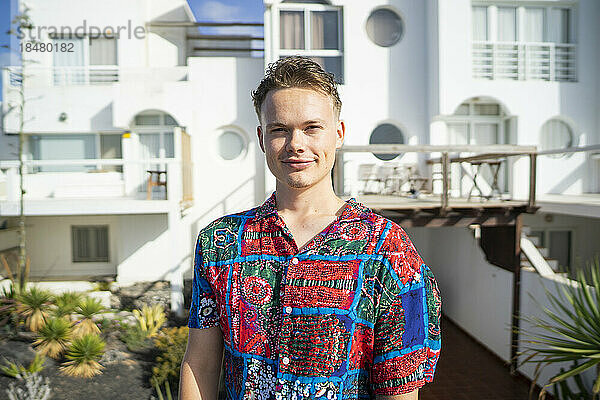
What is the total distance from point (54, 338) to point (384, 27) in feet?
35.2

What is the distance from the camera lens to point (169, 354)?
7.05 meters

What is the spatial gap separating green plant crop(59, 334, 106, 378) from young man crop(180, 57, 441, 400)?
5929 mm

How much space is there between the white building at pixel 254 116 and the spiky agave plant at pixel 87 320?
131 inches

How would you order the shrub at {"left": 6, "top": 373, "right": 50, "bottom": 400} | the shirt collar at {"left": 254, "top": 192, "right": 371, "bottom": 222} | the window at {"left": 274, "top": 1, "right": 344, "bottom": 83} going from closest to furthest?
the shirt collar at {"left": 254, "top": 192, "right": 371, "bottom": 222} → the shrub at {"left": 6, "top": 373, "right": 50, "bottom": 400} → the window at {"left": 274, "top": 1, "right": 344, "bottom": 83}

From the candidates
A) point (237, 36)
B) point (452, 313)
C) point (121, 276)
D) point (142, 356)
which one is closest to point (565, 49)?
point (452, 313)

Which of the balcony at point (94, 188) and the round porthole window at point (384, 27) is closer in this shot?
the balcony at point (94, 188)

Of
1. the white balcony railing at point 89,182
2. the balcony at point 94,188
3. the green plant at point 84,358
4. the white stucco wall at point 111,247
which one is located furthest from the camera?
the white stucco wall at point 111,247

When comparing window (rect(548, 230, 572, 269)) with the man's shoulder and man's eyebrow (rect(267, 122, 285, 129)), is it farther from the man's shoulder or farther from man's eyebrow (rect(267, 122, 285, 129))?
man's eyebrow (rect(267, 122, 285, 129))

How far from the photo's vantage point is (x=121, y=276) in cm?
1172

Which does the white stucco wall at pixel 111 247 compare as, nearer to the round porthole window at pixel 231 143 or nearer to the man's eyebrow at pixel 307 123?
the round porthole window at pixel 231 143

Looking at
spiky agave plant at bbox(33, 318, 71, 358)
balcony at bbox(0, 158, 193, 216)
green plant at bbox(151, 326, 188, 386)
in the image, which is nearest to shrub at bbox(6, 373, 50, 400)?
spiky agave plant at bbox(33, 318, 71, 358)

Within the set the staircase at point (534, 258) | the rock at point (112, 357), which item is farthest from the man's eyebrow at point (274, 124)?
the staircase at point (534, 258)

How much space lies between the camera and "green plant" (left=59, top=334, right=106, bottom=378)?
6.46 m

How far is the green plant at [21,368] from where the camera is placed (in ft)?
20.3
